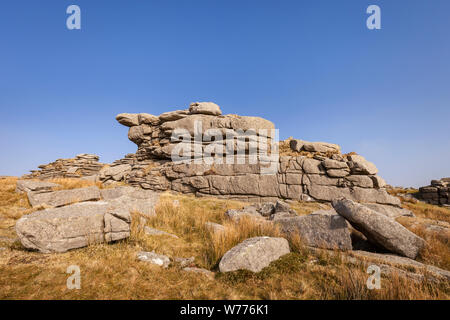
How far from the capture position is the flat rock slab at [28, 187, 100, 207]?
392 inches

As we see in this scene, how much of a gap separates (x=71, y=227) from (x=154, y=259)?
8.05 ft

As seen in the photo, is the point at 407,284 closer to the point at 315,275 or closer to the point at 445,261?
the point at 315,275

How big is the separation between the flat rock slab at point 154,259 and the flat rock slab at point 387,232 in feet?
18.0

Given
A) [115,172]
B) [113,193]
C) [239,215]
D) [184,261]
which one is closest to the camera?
[184,261]

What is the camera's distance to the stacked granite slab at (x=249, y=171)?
51.1ft

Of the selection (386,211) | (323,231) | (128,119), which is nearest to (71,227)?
(323,231)

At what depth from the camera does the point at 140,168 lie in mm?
20203

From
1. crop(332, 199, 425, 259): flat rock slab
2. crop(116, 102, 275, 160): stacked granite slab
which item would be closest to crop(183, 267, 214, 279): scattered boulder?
crop(332, 199, 425, 259): flat rock slab

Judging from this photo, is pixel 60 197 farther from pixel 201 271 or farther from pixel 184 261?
pixel 201 271

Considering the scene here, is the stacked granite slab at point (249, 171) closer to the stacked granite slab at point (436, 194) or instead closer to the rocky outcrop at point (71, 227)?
the rocky outcrop at point (71, 227)

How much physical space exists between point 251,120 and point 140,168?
487 inches

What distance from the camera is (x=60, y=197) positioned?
10508 mm

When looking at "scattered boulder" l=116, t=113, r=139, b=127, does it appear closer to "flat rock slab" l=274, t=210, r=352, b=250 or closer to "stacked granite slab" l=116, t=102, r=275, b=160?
"stacked granite slab" l=116, t=102, r=275, b=160

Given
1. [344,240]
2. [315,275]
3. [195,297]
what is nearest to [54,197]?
[195,297]
